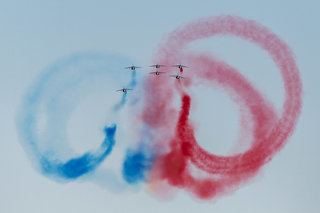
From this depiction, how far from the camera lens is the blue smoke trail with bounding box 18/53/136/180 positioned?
593 cm

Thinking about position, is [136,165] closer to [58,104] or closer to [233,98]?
[58,104]

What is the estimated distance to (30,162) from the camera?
6008 mm

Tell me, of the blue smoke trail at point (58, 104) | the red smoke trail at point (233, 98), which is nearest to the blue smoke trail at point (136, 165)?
the red smoke trail at point (233, 98)

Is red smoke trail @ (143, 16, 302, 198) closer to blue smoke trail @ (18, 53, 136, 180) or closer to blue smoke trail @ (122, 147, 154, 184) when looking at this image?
blue smoke trail @ (122, 147, 154, 184)

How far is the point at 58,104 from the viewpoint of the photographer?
6.03 metres

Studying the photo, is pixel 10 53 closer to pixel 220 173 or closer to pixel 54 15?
pixel 54 15

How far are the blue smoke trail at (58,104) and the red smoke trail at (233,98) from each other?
30.2 inches

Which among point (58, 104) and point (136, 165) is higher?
point (58, 104)

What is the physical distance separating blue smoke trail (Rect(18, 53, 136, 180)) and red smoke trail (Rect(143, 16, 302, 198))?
30.2 inches

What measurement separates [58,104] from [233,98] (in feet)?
9.41

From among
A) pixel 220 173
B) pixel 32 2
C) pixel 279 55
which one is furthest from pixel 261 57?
pixel 32 2

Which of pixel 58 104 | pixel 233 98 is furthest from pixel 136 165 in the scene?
pixel 233 98

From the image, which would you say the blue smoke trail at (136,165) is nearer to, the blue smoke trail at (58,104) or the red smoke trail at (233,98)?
the red smoke trail at (233,98)

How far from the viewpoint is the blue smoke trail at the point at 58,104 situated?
5934 mm
